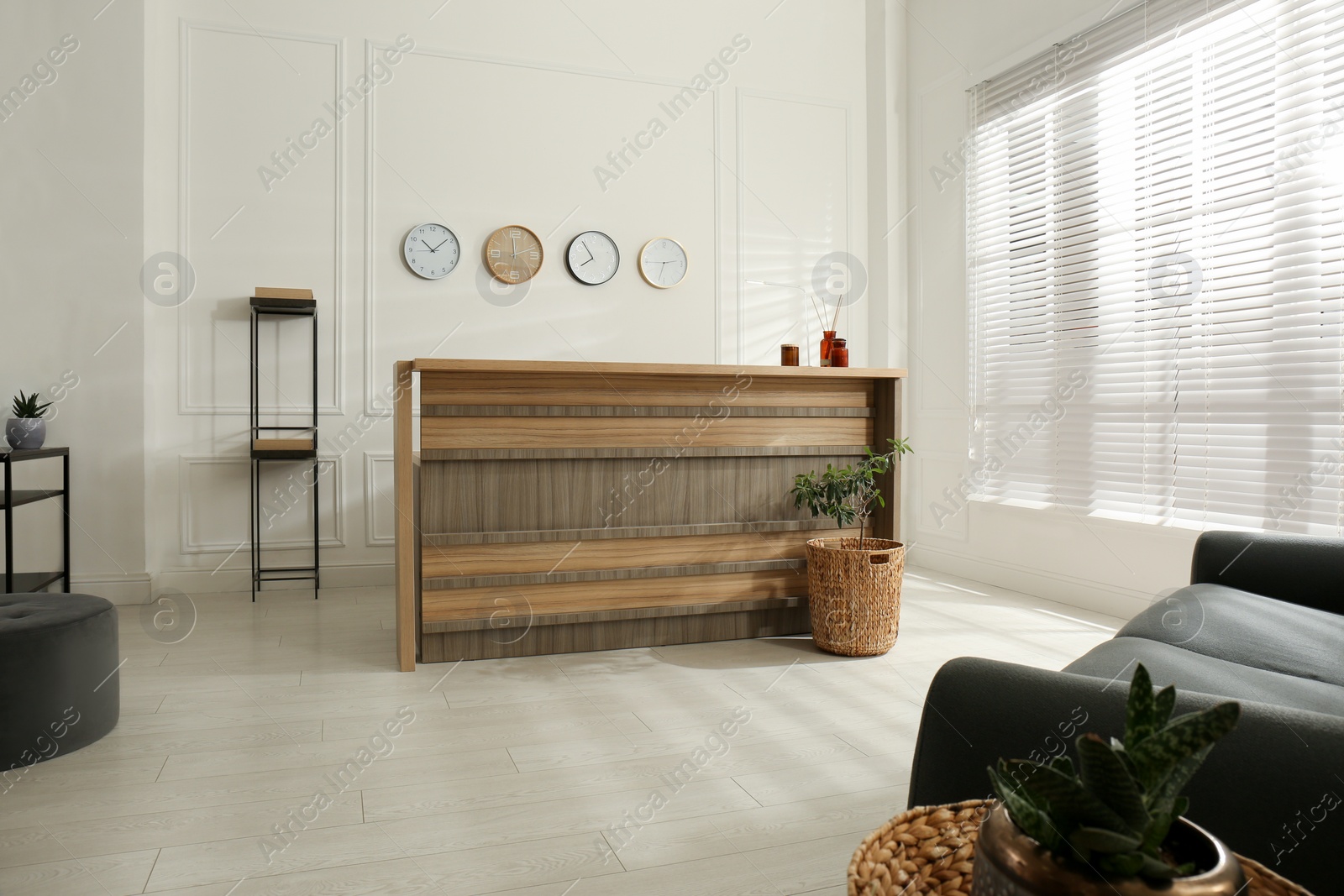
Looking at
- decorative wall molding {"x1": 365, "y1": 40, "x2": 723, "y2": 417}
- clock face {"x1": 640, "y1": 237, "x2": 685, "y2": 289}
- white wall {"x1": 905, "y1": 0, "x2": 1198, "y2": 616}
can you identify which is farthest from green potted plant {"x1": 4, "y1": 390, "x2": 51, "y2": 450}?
white wall {"x1": 905, "y1": 0, "x2": 1198, "y2": 616}

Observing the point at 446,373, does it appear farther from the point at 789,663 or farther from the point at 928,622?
the point at 928,622

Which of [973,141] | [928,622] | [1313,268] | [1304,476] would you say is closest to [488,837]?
[928,622]

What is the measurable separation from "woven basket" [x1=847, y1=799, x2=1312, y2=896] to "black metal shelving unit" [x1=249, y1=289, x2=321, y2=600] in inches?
149

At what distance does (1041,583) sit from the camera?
4.21 m

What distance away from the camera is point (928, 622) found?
11.9ft

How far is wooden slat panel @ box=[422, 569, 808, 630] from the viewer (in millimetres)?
2980

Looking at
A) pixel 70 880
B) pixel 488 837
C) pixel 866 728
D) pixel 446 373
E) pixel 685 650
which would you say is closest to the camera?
pixel 70 880

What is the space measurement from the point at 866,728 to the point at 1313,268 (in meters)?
2.38

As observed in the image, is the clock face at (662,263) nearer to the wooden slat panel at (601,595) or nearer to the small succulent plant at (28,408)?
the wooden slat panel at (601,595)

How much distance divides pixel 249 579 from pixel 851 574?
10.1 feet

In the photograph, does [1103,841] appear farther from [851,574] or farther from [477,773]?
[851,574]

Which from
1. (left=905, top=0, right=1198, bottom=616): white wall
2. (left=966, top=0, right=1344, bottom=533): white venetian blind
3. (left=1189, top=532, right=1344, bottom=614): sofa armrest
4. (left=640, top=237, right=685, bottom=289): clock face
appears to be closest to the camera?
(left=1189, top=532, right=1344, bottom=614): sofa armrest

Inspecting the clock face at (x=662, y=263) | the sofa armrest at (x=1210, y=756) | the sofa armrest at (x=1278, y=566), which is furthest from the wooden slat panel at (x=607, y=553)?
the clock face at (x=662, y=263)

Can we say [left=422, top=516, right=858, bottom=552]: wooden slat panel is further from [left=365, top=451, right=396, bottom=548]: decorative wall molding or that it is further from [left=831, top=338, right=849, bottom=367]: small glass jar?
[left=365, top=451, right=396, bottom=548]: decorative wall molding
